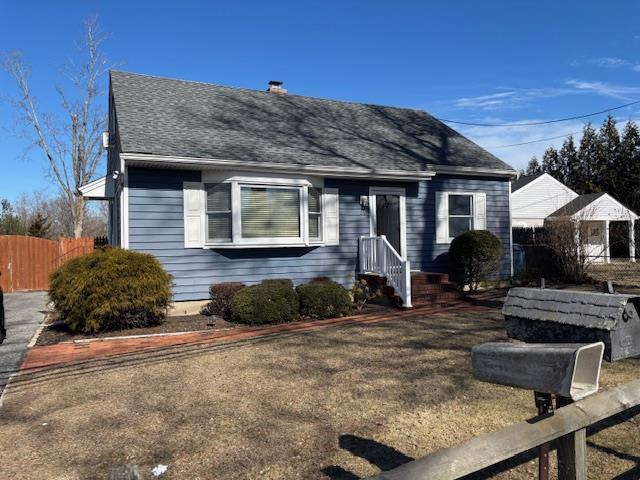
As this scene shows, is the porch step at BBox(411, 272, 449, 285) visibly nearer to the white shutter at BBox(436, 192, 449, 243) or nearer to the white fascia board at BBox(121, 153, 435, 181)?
the white shutter at BBox(436, 192, 449, 243)

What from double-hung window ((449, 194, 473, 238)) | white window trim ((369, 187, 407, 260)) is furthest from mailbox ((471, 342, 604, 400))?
double-hung window ((449, 194, 473, 238))

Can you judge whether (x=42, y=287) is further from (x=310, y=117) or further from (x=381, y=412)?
(x=381, y=412)

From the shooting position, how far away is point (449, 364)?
650cm

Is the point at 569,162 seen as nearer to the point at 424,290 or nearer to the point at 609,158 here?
the point at 609,158

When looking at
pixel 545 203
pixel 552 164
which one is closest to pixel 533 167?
pixel 552 164

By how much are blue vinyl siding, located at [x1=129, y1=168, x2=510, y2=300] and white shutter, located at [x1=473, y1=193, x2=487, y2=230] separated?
272 millimetres

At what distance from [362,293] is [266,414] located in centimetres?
726

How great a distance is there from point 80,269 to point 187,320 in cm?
229

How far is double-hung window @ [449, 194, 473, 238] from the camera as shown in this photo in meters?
14.5

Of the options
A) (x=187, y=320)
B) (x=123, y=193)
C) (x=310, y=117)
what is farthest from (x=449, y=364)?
(x=310, y=117)

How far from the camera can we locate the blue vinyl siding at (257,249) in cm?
1063

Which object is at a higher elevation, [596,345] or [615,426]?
[596,345]

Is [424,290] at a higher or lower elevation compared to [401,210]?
lower

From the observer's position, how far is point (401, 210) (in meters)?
13.6
